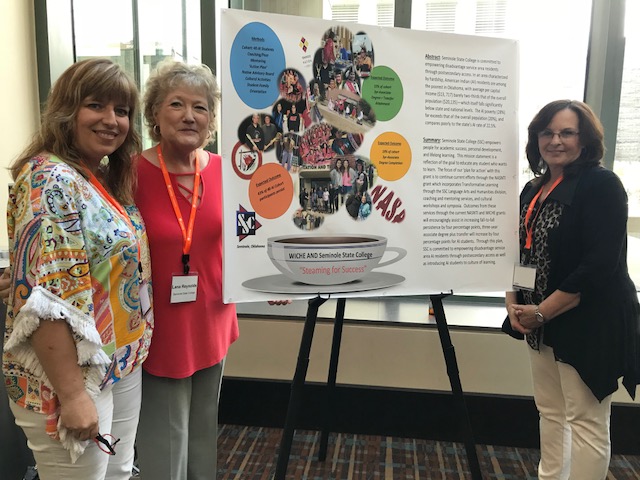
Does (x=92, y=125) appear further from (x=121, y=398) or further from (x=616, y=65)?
(x=616, y=65)

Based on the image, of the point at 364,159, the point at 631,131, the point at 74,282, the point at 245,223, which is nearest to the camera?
the point at 74,282

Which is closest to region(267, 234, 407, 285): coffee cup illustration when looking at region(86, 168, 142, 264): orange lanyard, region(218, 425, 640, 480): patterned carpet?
region(86, 168, 142, 264): orange lanyard

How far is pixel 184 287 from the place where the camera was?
4.12ft

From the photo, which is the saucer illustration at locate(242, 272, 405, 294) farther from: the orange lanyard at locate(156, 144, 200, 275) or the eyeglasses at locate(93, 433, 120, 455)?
the eyeglasses at locate(93, 433, 120, 455)

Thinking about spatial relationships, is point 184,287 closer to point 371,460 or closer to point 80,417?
point 80,417

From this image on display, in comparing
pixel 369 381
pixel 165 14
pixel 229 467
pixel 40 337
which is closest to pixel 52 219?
pixel 40 337

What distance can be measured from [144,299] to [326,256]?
0.56m

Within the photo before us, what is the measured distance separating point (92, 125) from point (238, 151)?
423 mm

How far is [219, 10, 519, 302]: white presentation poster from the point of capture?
1.37 m

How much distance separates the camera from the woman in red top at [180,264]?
1249mm

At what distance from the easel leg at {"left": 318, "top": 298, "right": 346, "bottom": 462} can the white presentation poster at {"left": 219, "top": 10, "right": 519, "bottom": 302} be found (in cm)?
50

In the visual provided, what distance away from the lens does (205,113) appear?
1283 millimetres

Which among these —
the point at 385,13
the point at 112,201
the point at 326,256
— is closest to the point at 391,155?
the point at 326,256

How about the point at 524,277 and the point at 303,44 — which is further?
the point at 524,277
